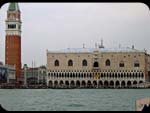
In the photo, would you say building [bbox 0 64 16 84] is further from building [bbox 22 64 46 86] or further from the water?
the water

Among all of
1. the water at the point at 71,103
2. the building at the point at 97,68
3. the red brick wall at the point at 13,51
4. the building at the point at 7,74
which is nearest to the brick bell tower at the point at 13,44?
the red brick wall at the point at 13,51

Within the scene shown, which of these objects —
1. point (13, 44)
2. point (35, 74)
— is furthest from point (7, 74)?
point (35, 74)

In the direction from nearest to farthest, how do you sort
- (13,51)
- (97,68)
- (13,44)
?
(97,68) → (13,51) → (13,44)

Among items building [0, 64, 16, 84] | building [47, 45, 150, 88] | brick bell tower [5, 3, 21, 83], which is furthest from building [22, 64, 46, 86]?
building [47, 45, 150, 88]

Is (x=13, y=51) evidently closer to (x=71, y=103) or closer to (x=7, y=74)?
(x=7, y=74)

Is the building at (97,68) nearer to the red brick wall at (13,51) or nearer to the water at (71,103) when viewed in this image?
the red brick wall at (13,51)

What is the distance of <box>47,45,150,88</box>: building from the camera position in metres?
38.1

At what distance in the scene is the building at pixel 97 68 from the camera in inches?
1500

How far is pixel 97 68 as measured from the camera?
3928 centimetres

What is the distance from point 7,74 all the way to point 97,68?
931cm

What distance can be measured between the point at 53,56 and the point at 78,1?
118 ft

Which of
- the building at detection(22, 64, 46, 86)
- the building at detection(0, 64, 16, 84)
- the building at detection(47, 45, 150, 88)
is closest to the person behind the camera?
the building at detection(47, 45, 150, 88)

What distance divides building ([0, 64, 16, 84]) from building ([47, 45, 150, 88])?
15.0 ft

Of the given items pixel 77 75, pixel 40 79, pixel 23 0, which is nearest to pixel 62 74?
pixel 77 75
